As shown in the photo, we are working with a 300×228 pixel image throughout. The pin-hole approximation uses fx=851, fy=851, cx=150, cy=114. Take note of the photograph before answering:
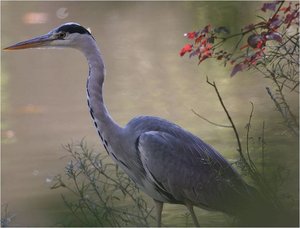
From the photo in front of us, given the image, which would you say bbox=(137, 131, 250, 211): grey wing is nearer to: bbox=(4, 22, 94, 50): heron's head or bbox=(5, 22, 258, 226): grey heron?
bbox=(5, 22, 258, 226): grey heron

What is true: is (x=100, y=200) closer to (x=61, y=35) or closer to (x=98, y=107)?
(x=98, y=107)

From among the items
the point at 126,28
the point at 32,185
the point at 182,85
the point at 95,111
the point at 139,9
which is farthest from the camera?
the point at 139,9

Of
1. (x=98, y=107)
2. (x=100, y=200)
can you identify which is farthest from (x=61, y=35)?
(x=100, y=200)

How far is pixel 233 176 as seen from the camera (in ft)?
11.3

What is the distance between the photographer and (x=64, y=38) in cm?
382

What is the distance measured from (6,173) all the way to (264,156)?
2937 mm

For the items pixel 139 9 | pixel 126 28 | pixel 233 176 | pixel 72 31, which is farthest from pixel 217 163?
pixel 139 9

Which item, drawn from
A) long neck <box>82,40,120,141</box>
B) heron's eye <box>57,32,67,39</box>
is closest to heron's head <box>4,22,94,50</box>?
heron's eye <box>57,32,67,39</box>

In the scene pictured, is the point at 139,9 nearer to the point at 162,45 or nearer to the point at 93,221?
the point at 162,45

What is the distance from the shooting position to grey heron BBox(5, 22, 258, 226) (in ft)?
11.4

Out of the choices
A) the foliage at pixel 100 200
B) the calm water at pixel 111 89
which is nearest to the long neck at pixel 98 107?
the foliage at pixel 100 200

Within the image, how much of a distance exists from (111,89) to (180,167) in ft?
12.3

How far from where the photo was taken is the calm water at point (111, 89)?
17.0 ft

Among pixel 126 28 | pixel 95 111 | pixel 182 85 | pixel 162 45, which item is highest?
pixel 126 28
